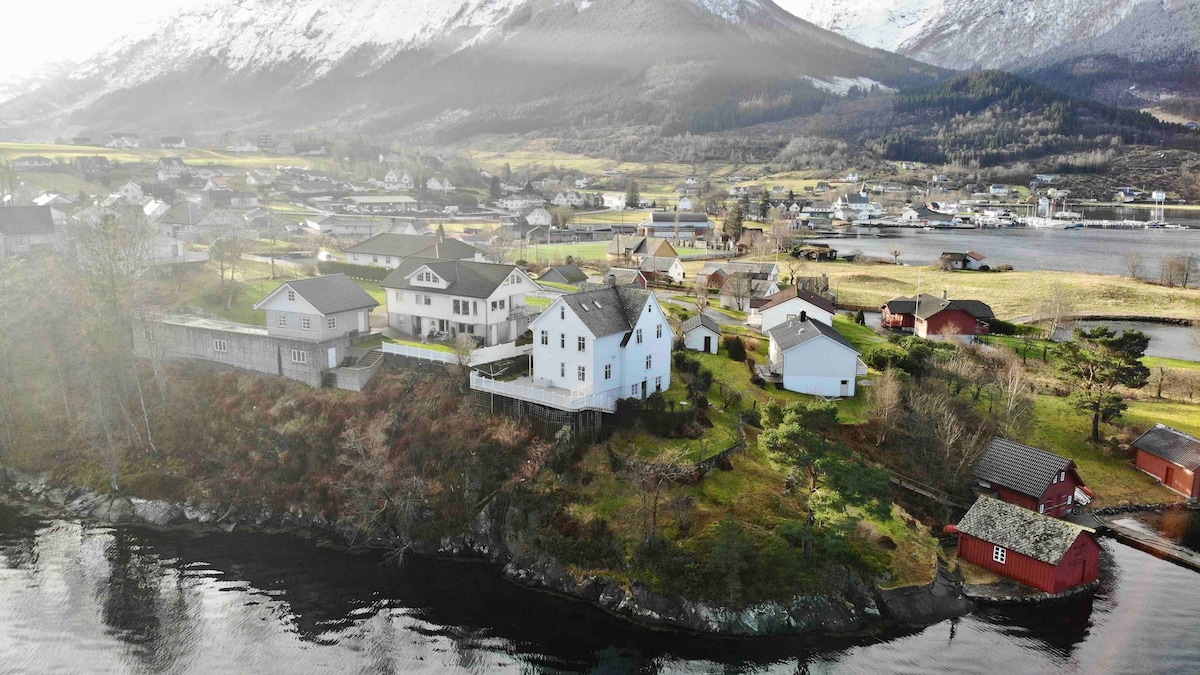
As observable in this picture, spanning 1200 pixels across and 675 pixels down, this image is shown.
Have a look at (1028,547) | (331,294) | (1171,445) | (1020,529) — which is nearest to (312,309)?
(331,294)

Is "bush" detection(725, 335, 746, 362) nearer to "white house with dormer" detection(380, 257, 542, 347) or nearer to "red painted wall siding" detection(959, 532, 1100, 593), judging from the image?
"white house with dormer" detection(380, 257, 542, 347)

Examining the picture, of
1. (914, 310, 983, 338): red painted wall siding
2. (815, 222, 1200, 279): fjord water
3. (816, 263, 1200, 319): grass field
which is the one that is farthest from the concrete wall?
(815, 222, 1200, 279): fjord water

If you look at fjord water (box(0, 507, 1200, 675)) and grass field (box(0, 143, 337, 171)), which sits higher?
grass field (box(0, 143, 337, 171))

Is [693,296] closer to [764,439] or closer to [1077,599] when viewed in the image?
[764,439]

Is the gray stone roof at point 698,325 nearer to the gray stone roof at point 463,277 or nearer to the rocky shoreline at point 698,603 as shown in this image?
the gray stone roof at point 463,277

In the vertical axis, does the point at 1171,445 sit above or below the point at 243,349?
below

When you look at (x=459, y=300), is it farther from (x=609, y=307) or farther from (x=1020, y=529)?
(x=1020, y=529)

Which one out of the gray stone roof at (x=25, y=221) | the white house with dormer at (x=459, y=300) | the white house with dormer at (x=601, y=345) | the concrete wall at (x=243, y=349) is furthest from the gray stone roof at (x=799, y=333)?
the gray stone roof at (x=25, y=221)
